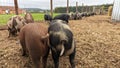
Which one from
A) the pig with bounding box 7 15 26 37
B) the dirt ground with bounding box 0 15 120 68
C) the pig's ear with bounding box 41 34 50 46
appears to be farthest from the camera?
the pig with bounding box 7 15 26 37

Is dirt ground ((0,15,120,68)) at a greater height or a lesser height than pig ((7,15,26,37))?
lesser

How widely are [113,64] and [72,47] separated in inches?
44.2

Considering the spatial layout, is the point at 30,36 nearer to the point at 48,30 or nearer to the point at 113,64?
the point at 48,30

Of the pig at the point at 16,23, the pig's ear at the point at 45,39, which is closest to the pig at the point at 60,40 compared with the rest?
the pig's ear at the point at 45,39

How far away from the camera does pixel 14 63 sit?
344cm

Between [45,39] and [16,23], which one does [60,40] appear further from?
[16,23]

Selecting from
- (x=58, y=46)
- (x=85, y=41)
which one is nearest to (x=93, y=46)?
(x=85, y=41)

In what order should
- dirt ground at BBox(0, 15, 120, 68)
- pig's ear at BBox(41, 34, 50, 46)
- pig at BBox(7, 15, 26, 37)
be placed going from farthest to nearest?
pig at BBox(7, 15, 26, 37) → dirt ground at BBox(0, 15, 120, 68) → pig's ear at BBox(41, 34, 50, 46)

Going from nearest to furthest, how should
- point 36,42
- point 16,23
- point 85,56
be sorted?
point 36,42
point 85,56
point 16,23

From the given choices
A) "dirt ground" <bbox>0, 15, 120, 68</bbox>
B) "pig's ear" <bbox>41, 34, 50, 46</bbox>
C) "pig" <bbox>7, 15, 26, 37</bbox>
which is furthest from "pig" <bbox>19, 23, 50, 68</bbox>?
"pig" <bbox>7, 15, 26, 37</bbox>

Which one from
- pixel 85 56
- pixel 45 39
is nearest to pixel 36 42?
pixel 45 39

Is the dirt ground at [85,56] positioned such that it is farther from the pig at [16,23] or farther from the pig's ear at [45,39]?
the pig's ear at [45,39]

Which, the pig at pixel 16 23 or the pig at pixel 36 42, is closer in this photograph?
the pig at pixel 36 42

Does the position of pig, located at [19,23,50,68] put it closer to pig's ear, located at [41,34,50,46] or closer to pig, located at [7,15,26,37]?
pig's ear, located at [41,34,50,46]
